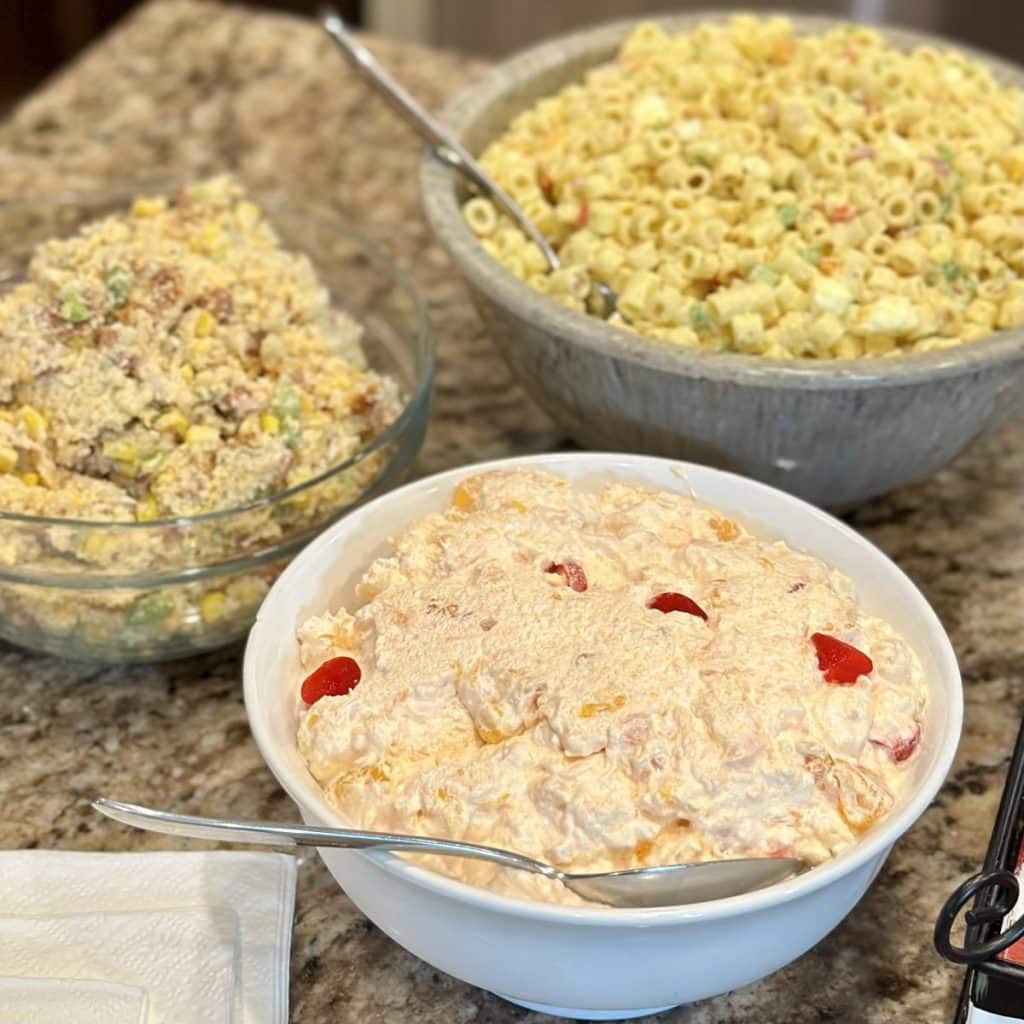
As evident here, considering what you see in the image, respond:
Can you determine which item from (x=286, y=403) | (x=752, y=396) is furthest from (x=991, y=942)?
(x=286, y=403)

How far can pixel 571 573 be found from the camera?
103cm

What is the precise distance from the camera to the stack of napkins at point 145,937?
91 centimetres

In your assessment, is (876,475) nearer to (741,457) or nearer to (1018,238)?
(741,457)

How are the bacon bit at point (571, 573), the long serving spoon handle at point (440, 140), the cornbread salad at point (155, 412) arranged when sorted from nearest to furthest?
1. the bacon bit at point (571, 573)
2. the cornbread salad at point (155, 412)
3. the long serving spoon handle at point (440, 140)

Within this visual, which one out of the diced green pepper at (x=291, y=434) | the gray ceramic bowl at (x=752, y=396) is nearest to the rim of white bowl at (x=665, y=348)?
the gray ceramic bowl at (x=752, y=396)

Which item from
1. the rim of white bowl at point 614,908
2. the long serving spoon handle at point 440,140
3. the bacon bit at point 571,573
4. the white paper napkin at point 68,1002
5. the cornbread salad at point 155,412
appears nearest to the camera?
the rim of white bowl at point 614,908

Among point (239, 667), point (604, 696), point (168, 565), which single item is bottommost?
point (239, 667)

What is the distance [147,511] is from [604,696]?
0.46 m

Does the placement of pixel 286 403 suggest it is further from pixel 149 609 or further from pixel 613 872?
pixel 613 872

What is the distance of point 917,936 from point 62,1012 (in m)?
0.61

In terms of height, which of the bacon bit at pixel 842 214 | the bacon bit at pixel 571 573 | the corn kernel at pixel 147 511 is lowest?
the corn kernel at pixel 147 511

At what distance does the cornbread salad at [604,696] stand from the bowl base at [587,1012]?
134 millimetres

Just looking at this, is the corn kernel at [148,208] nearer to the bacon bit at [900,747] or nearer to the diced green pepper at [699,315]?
the diced green pepper at [699,315]

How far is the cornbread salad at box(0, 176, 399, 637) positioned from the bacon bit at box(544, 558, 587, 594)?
9.3 inches
